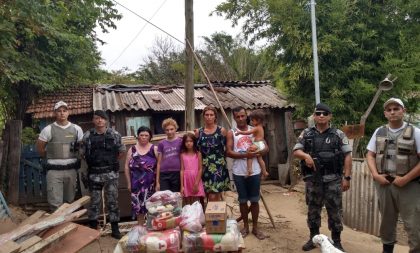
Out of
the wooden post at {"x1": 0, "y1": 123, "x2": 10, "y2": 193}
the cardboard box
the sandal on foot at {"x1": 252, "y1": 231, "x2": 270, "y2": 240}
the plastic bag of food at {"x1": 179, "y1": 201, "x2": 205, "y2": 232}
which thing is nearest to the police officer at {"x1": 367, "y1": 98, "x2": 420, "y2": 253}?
the sandal on foot at {"x1": 252, "y1": 231, "x2": 270, "y2": 240}

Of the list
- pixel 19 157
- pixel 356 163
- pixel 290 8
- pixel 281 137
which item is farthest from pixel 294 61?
pixel 19 157

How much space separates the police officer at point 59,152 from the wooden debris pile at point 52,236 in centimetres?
127

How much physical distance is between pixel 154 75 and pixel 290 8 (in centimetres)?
1477

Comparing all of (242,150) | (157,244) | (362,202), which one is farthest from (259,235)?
(362,202)

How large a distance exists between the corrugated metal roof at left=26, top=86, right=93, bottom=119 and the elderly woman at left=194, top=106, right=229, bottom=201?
Result: 242 inches

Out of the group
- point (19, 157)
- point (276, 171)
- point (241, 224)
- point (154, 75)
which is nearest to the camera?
point (241, 224)

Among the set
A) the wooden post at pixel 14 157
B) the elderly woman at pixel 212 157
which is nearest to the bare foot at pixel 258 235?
the elderly woman at pixel 212 157

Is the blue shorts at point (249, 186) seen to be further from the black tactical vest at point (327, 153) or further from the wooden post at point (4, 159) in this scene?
the wooden post at point (4, 159)

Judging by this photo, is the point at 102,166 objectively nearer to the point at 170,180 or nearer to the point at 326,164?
the point at 170,180

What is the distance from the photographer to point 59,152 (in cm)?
522

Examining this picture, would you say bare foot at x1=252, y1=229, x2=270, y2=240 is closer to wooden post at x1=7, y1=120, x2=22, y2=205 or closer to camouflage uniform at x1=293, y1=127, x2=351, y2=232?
camouflage uniform at x1=293, y1=127, x2=351, y2=232

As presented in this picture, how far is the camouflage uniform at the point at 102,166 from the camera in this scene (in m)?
5.05

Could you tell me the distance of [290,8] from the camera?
33.0 feet

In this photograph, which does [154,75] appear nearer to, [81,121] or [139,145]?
[81,121]
